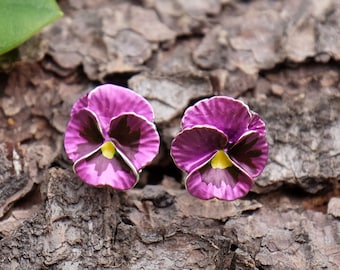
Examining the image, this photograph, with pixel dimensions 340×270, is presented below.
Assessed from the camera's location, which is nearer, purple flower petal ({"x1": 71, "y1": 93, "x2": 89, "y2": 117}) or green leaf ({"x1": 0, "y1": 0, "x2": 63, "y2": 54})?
purple flower petal ({"x1": 71, "y1": 93, "x2": 89, "y2": 117})

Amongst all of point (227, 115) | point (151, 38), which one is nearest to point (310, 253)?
point (227, 115)

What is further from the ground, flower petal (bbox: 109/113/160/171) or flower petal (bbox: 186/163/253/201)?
flower petal (bbox: 109/113/160/171)

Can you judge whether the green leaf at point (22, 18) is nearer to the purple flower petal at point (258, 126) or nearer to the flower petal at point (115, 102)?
the flower petal at point (115, 102)

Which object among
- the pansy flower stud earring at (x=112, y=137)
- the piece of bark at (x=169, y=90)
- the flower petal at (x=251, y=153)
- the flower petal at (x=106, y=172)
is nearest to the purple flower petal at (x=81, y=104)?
the pansy flower stud earring at (x=112, y=137)

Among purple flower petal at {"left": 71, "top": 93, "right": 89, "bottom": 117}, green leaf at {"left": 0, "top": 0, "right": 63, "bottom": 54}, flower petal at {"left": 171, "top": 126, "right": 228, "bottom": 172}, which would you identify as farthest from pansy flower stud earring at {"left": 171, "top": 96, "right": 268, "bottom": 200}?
green leaf at {"left": 0, "top": 0, "right": 63, "bottom": 54}

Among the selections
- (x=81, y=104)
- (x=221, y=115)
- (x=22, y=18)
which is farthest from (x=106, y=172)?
(x=22, y=18)

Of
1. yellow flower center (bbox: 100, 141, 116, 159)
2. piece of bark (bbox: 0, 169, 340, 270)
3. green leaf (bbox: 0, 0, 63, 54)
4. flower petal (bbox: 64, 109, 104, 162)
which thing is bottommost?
piece of bark (bbox: 0, 169, 340, 270)

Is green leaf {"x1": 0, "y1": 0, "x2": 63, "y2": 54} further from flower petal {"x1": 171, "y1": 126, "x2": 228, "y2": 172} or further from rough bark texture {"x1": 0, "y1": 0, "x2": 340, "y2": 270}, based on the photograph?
flower petal {"x1": 171, "y1": 126, "x2": 228, "y2": 172}
